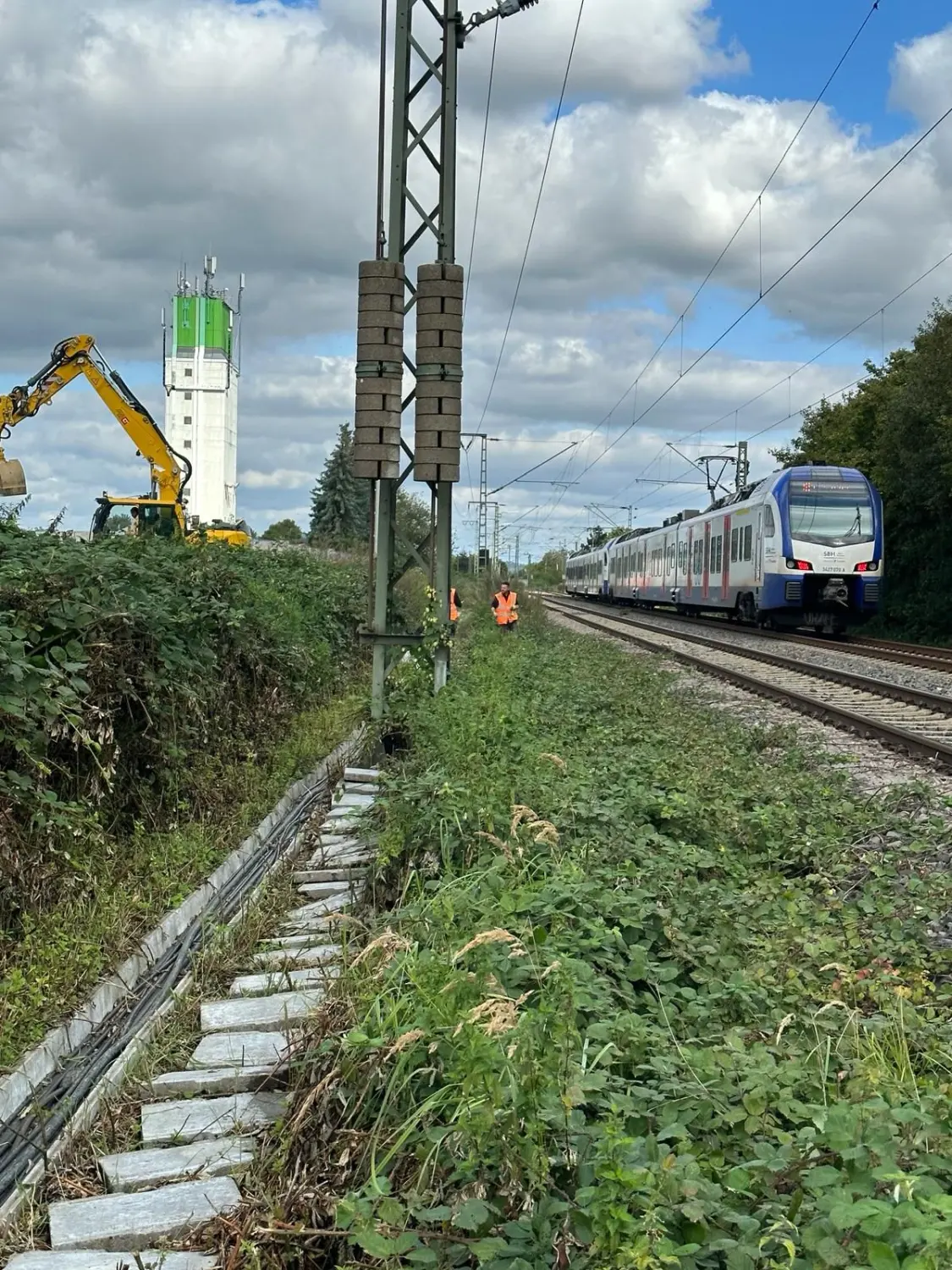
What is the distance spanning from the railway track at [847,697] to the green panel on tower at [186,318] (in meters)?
92.5

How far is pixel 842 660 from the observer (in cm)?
2047

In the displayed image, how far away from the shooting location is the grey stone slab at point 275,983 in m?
5.11

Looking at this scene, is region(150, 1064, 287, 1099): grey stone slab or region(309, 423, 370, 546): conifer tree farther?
region(309, 423, 370, 546): conifer tree

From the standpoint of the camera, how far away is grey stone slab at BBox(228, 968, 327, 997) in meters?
5.11

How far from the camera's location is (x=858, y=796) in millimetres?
8258

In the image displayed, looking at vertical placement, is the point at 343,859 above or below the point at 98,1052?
above

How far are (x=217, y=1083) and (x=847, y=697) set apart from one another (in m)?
11.9

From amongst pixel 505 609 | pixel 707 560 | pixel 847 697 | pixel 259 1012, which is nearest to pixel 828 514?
pixel 505 609

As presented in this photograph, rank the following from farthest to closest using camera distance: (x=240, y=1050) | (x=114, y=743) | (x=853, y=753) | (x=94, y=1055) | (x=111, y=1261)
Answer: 1. (x=853, y=753)
2. (x=114, y=743)
3. (x=94, y=1055)
4. (x=240, y=1050)
5. (x=111, y=1261)

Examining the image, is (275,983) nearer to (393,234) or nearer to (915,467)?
(393,234)

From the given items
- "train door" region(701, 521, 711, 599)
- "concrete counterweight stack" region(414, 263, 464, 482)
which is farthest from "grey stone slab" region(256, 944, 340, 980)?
"train door" region(701, 521, 711, 599)

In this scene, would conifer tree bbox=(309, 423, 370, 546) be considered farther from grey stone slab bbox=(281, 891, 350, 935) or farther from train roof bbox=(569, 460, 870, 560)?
grey stone slab bbox=(281, 891, 350, 935)

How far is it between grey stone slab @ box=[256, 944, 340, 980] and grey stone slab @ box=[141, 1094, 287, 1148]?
108 cm

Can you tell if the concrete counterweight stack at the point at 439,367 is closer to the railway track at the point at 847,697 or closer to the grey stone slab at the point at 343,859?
the grey stone slab at the point at 343,859
